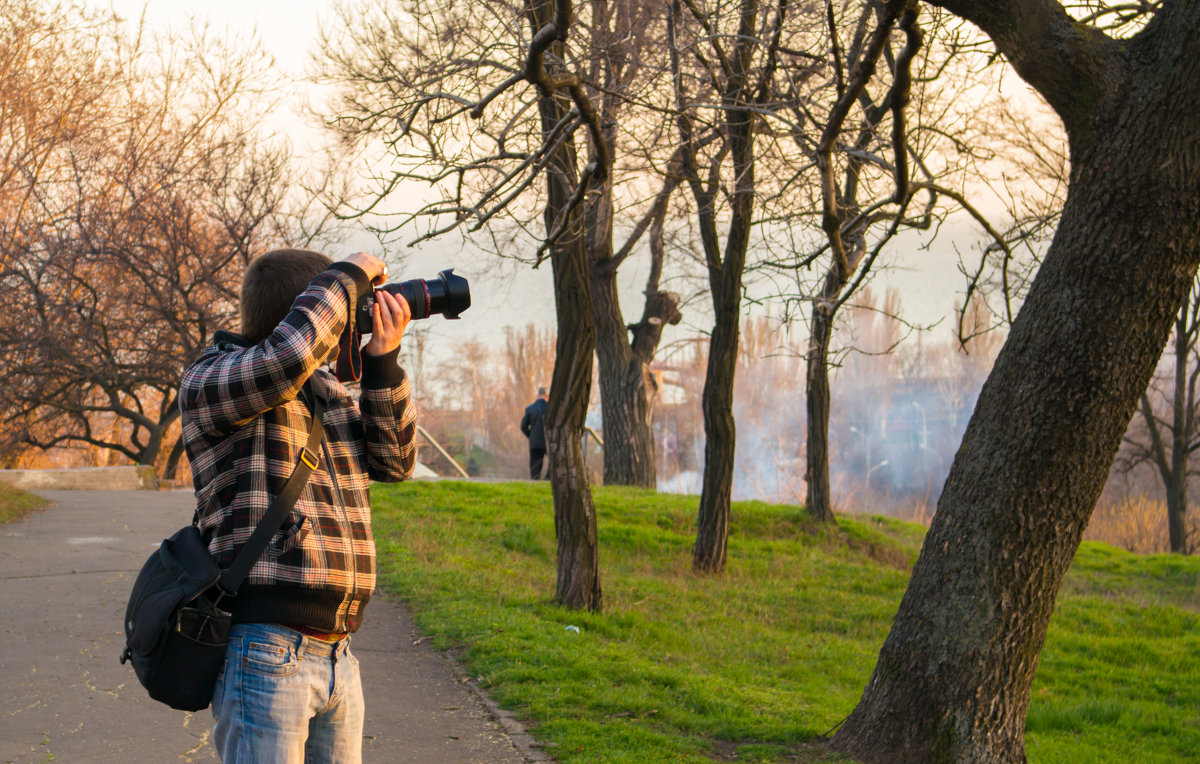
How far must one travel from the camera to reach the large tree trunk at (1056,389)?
4.23m

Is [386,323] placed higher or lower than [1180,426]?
lower

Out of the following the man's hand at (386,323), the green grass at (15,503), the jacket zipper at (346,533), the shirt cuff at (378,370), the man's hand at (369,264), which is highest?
the man's hand at (369,264)

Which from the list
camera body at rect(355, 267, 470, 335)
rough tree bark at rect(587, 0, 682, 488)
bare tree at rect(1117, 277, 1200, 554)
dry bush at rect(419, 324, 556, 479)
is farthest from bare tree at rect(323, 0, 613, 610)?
dry bush at rect(419, 324, 556, 479)

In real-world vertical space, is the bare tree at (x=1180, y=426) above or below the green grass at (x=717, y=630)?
above

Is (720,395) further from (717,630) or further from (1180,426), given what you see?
(1180,426)

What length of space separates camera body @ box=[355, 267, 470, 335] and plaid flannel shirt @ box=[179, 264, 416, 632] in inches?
8.6

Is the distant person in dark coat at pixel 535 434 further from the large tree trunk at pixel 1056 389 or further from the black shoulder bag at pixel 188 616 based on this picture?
the black shoulder bag at pixel 188 616

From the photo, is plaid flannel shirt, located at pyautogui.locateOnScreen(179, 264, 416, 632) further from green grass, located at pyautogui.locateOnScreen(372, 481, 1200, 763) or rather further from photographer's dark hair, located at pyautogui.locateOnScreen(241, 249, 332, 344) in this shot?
green grass, located at pyautogui.locateOnScreen(372, 481, 1200, 763)

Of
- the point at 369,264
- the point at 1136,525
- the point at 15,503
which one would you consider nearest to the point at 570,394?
the point at 369,264

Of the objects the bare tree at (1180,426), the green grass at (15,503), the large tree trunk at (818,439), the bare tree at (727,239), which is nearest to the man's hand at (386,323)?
the bare tree at (727,239)

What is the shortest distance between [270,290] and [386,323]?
273 millimetres

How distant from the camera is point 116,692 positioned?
Result: 5023mm

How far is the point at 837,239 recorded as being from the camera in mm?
6941

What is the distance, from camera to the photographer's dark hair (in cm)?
226
